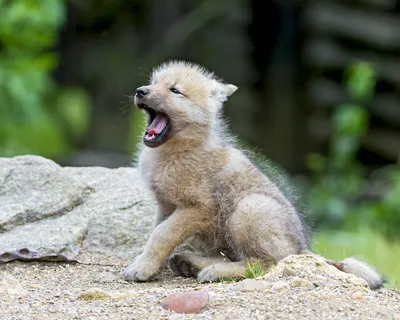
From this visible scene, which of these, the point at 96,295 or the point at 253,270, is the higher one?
the point at 253,270

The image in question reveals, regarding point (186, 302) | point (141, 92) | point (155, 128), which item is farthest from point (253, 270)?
point (141, 92)

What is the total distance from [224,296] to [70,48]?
11.4 metres

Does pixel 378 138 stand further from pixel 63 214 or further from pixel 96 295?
pixel 96 295

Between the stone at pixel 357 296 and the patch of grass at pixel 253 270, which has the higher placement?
the patch of grass at pixel 253 270

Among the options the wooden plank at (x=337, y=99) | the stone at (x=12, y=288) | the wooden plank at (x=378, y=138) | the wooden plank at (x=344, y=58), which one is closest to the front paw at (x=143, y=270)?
the stone at (x=12, y=288)

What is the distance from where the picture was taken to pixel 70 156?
13891mm

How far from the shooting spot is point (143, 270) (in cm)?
587

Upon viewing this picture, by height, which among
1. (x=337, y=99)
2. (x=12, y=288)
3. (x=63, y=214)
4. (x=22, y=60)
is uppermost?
(x=337, y=99)

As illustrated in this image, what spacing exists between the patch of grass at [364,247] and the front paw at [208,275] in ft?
7.94

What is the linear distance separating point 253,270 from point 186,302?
3.19 feet

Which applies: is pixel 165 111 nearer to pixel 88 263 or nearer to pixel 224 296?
pixel 88 263

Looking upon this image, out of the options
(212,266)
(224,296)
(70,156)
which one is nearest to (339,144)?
(70,156)

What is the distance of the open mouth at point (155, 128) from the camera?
6130 mm

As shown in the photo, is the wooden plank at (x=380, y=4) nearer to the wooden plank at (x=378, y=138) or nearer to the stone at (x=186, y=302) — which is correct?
the wooden plank at (x=378, y=138)
